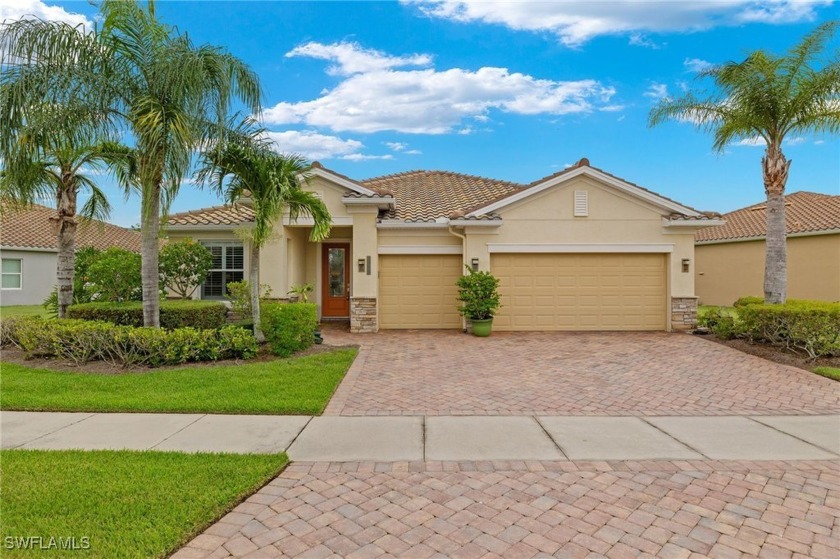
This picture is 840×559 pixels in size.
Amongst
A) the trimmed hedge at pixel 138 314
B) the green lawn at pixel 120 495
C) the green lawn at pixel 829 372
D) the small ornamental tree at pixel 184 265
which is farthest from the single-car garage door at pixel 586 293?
the green lawn at pixel 120 495

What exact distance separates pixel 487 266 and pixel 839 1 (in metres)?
10.2

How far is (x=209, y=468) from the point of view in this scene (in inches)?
162

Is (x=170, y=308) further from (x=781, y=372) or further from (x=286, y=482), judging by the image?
(x=781, y=372)

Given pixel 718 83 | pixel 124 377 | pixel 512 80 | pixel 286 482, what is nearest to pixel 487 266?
pixel 512 80

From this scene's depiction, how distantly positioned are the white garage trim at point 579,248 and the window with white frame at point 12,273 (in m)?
23.8

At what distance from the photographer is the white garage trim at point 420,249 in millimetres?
13880

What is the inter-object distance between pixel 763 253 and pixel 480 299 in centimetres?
1574

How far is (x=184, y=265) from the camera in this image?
13070 millimetres

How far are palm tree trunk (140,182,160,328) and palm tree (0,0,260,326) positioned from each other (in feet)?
0.08

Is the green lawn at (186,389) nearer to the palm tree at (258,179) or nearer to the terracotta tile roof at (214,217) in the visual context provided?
the palm tree at (258,179)

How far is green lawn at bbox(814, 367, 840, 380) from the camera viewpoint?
799 cm

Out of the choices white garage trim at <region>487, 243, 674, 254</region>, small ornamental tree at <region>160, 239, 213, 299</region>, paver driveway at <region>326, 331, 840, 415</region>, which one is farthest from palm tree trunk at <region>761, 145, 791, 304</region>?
small ornamental tree at <region>160, 239, 213, 299</region>

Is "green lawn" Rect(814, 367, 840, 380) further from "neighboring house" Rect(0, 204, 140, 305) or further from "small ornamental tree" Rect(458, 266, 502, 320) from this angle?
"neighboring house" Rect(0, 204, 140, 305)

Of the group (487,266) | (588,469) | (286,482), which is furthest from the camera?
(487,266)
